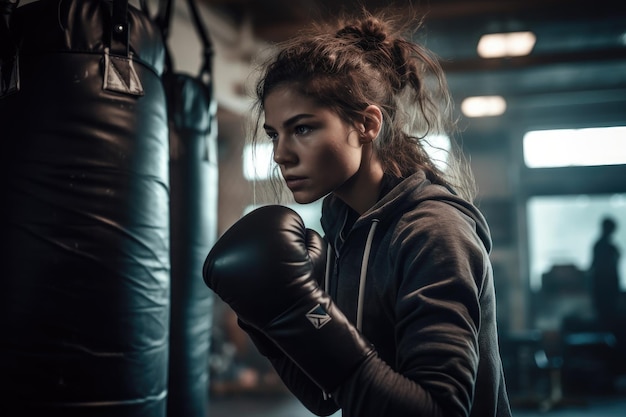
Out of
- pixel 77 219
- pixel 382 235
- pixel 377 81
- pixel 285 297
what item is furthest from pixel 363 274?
pixel 77 219

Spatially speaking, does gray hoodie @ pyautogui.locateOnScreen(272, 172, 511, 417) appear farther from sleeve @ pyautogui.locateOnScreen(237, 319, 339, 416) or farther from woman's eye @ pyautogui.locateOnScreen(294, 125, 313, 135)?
woman's eye @ pyautogui.locateOnScreen(294, 125, 313, 135)

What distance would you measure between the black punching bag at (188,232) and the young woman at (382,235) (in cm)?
85

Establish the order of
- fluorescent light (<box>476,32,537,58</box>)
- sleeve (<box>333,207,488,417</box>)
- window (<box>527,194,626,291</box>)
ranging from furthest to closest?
window (<box>527,194,626,291</box>)
fluorescent light (<box>476,32,537,58</box>)
sleeve (<box>333,207,488,417</box>)

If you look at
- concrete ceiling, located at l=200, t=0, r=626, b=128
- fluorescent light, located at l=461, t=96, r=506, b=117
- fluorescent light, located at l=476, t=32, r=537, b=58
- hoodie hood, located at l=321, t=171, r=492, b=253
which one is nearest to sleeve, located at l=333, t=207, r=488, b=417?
hoodie hood, located at l=321, t=171, r=492, b=253

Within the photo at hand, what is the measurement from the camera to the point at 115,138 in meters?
1.28

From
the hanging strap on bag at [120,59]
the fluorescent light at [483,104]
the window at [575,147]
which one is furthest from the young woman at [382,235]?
the window at [575,147]

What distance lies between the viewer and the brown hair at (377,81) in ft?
3.34

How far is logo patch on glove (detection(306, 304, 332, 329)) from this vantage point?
84cm

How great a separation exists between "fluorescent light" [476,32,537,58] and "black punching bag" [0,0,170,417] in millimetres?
3688

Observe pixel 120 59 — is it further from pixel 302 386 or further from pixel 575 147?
pixel 575 147

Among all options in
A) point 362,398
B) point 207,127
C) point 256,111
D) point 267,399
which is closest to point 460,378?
point 362,398

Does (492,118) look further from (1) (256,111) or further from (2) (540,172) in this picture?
(1) (256,111)

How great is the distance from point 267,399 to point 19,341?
3915 mm

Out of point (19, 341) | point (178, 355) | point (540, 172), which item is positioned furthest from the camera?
point (540, 172)
